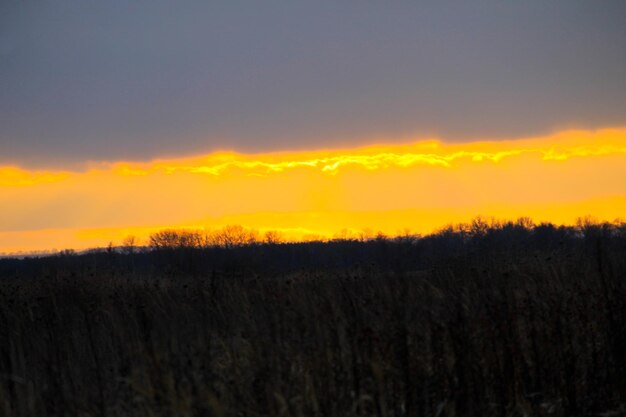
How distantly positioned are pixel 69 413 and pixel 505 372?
4.87 m

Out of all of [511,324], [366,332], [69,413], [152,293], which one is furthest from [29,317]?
[511,324]

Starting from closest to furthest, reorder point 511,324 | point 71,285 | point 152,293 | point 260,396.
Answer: point 260,396 → point 511,324 → point 152,293 → point 71,285

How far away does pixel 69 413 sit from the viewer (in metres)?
8.70

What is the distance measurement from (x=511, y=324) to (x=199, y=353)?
3.74m

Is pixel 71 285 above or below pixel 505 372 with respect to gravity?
above

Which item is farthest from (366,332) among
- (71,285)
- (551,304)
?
(71,285)

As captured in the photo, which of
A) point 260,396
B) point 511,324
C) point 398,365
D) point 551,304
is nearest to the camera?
point 260,396

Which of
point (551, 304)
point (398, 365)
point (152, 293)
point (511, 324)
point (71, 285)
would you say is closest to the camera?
point (398, 365)

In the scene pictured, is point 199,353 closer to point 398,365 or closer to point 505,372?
point 398,365

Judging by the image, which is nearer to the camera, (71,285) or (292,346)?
(292,346)

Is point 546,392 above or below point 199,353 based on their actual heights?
below

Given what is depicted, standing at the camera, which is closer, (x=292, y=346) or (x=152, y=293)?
(x=292, y=346)

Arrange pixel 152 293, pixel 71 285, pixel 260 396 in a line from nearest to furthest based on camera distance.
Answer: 1. pixel 260 396
2. pixel 152 293
3. pixel 71 285

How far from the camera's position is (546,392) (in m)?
9.29
